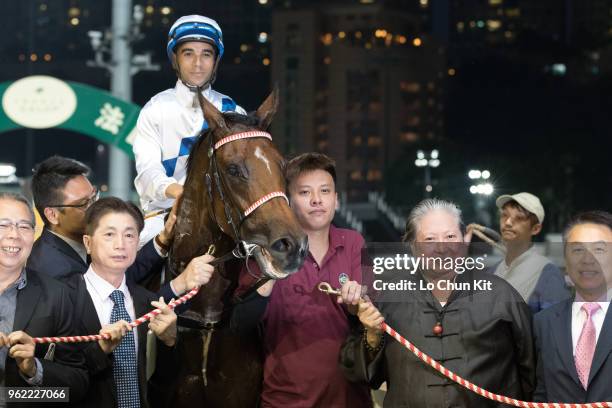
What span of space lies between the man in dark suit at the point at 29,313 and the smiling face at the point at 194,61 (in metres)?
1.08

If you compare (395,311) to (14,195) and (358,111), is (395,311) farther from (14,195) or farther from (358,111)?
(358,111)

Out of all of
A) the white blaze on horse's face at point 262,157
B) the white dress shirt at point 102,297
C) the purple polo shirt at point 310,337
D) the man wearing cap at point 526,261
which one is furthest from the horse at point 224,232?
the man wearing cap at point 526,261

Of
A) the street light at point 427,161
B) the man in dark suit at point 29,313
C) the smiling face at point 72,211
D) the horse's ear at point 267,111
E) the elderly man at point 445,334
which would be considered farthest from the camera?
the street light at point 427,161

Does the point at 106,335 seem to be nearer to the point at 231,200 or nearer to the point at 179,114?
the point at 231,200

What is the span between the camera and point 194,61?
3.82m

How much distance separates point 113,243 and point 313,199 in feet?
2.54

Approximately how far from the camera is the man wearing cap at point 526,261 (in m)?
3.43

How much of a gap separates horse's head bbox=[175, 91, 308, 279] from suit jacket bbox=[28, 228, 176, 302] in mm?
220

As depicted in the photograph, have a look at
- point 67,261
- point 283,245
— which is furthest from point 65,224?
point 283,245

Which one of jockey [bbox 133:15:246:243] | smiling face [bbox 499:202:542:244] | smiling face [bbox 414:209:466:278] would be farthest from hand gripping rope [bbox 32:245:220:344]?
smiling face [bbox 499:202:542:244]

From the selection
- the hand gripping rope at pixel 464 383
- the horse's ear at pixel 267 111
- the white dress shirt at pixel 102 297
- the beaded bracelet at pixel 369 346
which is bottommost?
the hand gripping rope at pixel 464 383

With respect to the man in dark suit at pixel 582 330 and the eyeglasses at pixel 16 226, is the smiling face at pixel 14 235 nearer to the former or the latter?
the eyeglasses at pixel 16 226

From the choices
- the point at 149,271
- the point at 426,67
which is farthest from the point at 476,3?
the point at 149,271

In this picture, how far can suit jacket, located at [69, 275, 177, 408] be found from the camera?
2.98 meters
